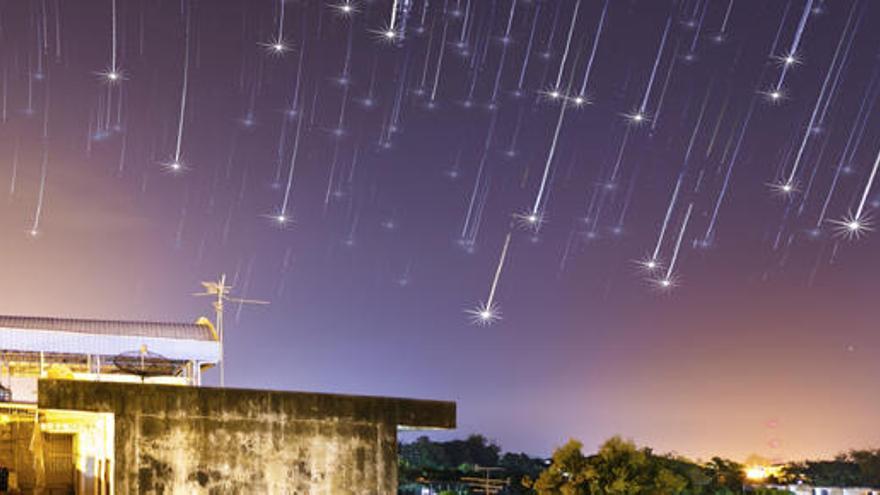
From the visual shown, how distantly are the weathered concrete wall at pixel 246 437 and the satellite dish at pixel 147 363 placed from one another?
12.6 feet

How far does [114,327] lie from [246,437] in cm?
1178

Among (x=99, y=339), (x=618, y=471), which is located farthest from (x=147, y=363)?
(x=618, y=471)

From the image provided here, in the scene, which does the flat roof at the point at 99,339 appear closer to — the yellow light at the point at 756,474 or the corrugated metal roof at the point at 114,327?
the corrugated metal roof at the point at 114,327

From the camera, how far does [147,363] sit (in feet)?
55.0

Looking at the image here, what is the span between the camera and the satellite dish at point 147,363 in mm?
14314

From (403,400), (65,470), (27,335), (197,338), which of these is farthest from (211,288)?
(403,400)

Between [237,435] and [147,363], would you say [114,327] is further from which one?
[237,435]

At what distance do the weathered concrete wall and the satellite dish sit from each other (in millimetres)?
3832

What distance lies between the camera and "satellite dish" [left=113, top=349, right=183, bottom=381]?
47.0 ft

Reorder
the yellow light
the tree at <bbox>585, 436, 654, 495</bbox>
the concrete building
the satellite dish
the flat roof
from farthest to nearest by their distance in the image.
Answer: the yellow light < the tree at <bbox>585, 436, 654, 495</bbox> < the flat roof < the satellite dish < the concrete building

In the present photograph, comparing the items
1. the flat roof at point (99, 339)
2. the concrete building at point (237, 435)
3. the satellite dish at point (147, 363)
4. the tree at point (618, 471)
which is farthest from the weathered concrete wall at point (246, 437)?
the tree at point (618, 471)

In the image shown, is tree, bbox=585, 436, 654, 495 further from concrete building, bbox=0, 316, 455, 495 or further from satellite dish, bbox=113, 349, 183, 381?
concrete building, bbox=0, 316, 455, 495

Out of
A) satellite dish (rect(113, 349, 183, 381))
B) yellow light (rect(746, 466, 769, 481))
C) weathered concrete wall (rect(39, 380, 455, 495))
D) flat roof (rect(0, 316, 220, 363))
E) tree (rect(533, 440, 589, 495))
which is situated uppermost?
flat roof (rect(0, 316, 220, 363))

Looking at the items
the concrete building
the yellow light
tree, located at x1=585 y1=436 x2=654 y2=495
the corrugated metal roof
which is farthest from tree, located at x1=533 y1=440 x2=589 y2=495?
the yellow light
